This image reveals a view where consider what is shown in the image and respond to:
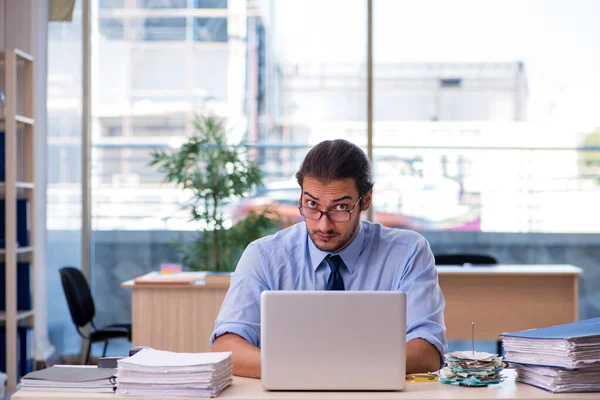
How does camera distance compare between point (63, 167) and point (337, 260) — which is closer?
point (337, 260)

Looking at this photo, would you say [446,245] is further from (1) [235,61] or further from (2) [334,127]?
(1) [235,61]

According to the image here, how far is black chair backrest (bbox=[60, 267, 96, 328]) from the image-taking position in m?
4.98

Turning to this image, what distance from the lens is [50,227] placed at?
19.3 ft

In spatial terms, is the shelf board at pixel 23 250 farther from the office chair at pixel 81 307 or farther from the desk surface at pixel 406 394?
the desk surface at pixel 406 394

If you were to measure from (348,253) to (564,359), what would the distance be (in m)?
0.83

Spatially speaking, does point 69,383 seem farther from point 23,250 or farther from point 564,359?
point 23,250

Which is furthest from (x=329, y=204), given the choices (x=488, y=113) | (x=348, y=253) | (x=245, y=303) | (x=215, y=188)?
(x=488, y=113)

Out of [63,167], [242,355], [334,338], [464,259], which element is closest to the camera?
[334,338]

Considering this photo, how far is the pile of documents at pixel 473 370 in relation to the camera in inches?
79.4

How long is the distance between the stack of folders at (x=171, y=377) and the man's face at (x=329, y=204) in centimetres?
62

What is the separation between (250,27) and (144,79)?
0.93 m

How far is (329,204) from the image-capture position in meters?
2.40

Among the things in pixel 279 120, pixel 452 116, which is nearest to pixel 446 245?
pixel 452 116

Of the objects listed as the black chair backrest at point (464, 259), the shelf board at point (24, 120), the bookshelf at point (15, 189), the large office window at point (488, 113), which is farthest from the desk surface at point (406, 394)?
the large office window at point (488, 113)
